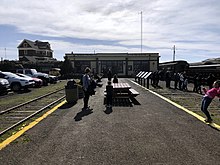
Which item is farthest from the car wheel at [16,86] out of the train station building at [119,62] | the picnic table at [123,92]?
the train station building at [119,62]

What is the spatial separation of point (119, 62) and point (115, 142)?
2482 inches

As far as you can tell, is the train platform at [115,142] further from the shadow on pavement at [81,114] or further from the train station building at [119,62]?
the train station building at [119,62]

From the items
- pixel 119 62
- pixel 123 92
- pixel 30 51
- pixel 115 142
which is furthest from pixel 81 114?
pixel 30 51

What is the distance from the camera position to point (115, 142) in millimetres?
5715

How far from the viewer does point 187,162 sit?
4555 mm

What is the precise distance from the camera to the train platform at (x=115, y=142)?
468 cm

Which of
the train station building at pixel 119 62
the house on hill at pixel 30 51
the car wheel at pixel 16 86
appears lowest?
the car wheel at pixel 16 86

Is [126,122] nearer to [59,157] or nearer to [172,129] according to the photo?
[172,129]

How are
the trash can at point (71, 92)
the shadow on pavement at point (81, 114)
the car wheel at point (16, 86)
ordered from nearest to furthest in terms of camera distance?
1. the shadow on pavement at point (81, 114)
2. the trash can at point (71, 92)
3. the car wheel at point (16, 86)

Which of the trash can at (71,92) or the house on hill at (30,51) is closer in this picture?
the trash can at (71,92)

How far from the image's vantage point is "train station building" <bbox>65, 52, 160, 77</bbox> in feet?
221

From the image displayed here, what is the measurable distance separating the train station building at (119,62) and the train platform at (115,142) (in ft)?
194

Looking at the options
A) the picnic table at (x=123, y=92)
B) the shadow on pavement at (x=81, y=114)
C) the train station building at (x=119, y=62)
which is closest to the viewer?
the shadow on pavement at (x=81, y=114)

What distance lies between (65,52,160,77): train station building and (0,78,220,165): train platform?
59005mm
